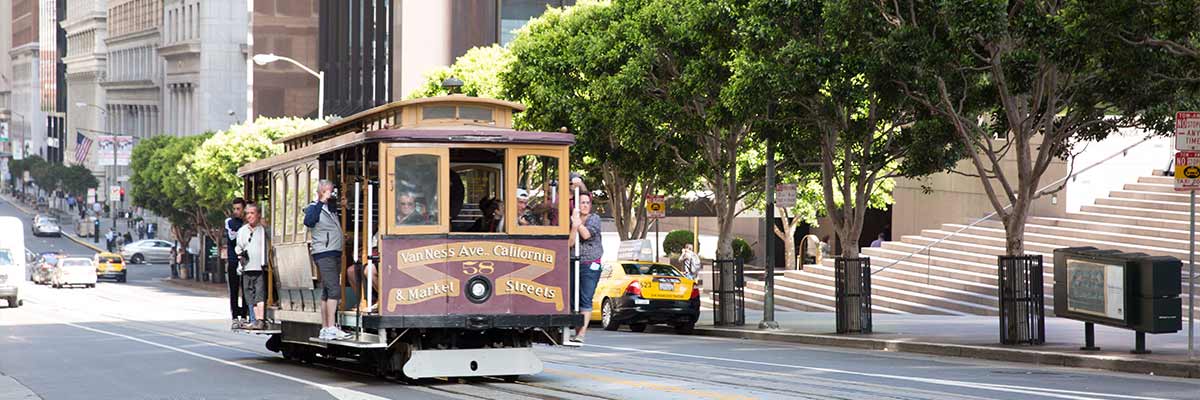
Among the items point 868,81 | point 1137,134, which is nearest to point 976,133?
point 868,81

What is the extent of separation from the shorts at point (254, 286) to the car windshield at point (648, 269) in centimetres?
1196

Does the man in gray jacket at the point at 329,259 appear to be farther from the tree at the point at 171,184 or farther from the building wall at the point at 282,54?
the building wall at the point at 282,54

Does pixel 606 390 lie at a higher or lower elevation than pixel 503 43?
lower

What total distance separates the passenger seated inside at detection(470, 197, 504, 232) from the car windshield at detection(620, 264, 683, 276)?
1473 cm

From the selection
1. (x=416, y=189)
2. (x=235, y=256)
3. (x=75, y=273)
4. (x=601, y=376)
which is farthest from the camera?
(x=75, y=273)

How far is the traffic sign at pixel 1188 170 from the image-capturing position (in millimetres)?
19531

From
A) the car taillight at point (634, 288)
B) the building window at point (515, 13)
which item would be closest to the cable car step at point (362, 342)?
the car taillight at point (634, 288)

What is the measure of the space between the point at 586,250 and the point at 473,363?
178 cm

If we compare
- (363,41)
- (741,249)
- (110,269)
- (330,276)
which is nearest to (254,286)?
(330,276)

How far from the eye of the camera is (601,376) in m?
18.6

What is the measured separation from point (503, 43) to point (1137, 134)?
157 ft

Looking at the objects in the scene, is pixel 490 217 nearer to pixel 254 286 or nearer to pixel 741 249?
pixel 254 286

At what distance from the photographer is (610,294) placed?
32719 millimetres

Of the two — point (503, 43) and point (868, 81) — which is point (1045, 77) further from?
point (503, 43)
